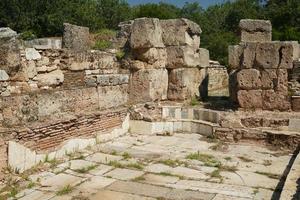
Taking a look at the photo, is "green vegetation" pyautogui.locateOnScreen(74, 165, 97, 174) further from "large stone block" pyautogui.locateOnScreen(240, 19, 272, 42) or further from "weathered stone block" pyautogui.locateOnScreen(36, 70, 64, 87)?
"large stone block" pyautogui.locateOnScreen(240, 19, 272, 42)

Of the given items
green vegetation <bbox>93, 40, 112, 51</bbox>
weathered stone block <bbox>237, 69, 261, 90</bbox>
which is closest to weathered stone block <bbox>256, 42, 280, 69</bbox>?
weathered stone block <bbox>237, 69, 261, 90</bbox>

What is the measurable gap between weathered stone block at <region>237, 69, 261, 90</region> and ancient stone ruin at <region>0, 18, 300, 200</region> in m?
0.02

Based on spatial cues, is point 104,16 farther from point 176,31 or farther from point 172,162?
point 172,162

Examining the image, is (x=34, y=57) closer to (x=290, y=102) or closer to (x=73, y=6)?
(x=290, y=102)

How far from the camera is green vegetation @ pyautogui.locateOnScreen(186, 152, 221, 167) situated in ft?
24.1

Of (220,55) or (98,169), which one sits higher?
(220,55)

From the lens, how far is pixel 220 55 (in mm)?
28766

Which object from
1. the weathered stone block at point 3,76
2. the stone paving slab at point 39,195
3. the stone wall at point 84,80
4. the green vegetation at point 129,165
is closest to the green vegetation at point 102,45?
the stone wall at point 84,80

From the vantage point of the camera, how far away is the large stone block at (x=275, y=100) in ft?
31.1

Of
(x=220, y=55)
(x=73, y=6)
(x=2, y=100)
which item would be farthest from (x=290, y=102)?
(x=73, y=6)

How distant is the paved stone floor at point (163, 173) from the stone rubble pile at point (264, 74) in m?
1.32

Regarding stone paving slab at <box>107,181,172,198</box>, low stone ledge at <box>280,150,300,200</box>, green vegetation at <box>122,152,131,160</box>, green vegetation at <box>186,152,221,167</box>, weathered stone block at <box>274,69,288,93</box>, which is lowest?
stone paving slab at <box>107,181,172,198</box>

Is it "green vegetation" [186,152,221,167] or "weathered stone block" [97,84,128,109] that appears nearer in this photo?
"green vegetation" [186,152,221,167]

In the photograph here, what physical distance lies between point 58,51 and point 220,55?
21055mm
